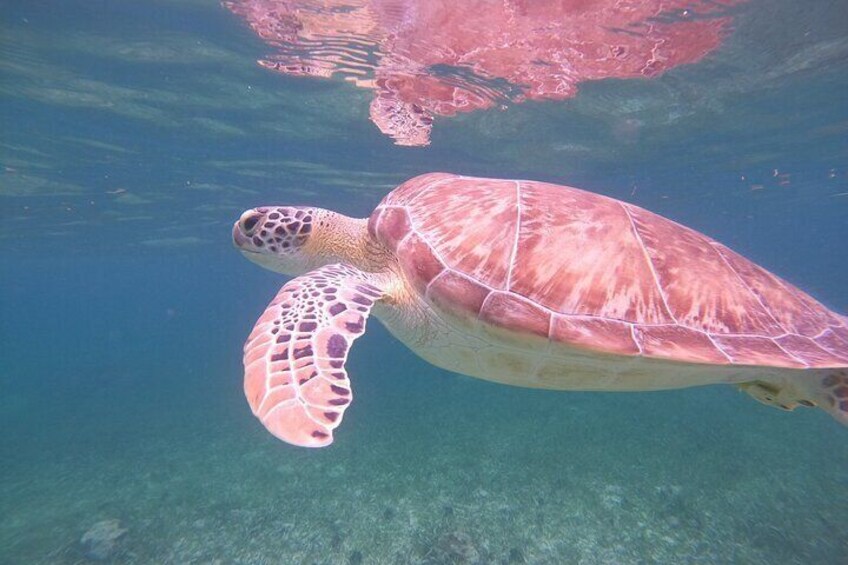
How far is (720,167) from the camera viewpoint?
1919 centimetres

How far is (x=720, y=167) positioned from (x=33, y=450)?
2853cm

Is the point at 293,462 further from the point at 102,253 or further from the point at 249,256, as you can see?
the point at 102,253

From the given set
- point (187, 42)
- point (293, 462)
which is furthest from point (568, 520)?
point (187, 42)

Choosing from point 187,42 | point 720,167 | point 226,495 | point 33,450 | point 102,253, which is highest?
point 720,167

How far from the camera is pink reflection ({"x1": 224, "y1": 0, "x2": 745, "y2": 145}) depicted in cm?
751

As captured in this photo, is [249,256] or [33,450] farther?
[33,450]

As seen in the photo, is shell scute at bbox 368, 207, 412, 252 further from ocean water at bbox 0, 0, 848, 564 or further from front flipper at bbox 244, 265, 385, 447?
ocean water at bbox 0, 0, 848, 564

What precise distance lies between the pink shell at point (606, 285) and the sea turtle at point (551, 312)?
1cm

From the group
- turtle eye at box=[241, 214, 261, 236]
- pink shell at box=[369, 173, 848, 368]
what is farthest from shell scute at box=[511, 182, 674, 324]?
turtle eye at box=[241, 214, 261, 236]

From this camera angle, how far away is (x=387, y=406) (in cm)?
1430

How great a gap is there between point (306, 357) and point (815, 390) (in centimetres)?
400

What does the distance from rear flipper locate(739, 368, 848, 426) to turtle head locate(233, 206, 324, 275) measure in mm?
4584

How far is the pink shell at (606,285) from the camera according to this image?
2938 millimetres

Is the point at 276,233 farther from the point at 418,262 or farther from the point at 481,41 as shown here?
the point at 481,41
